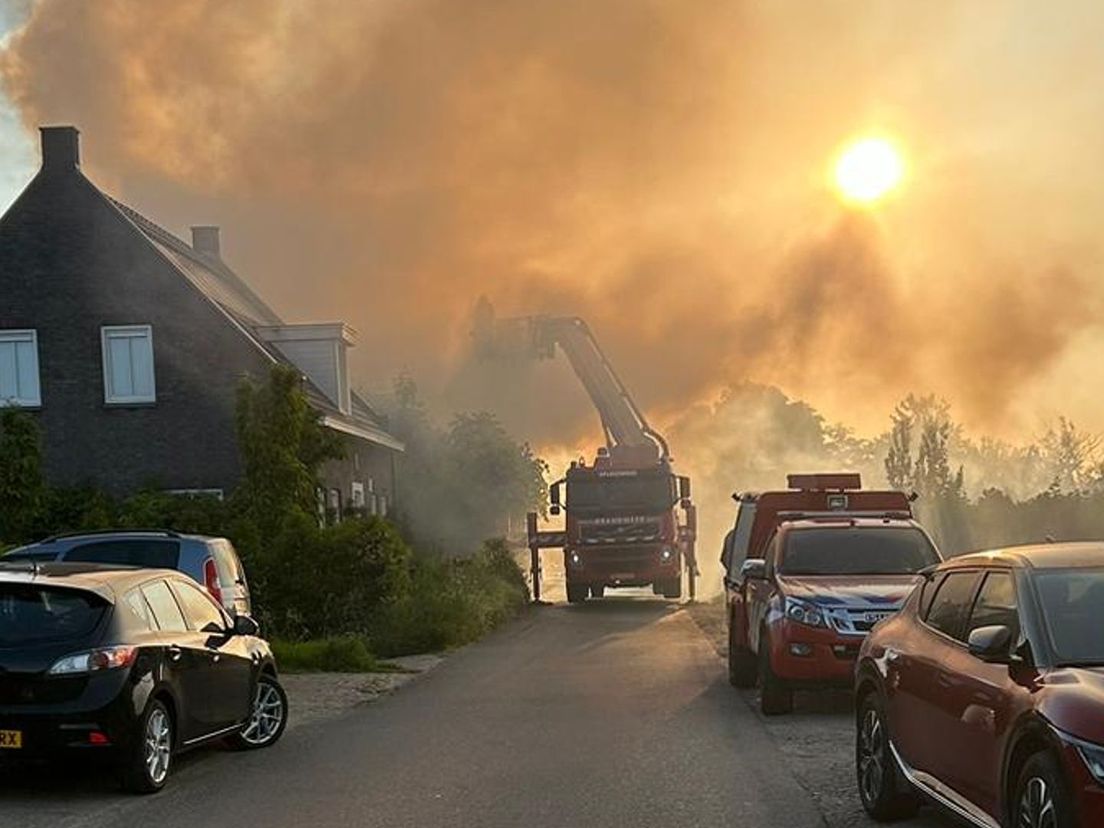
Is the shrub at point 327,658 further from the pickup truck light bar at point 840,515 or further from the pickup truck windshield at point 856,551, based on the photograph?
the pickup truck windshield at point 856,551

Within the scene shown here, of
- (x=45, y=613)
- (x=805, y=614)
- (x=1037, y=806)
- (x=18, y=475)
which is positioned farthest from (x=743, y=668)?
(x=18, y=475)

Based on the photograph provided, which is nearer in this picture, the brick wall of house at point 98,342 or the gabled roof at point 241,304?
the brick wall of house at point 98,342

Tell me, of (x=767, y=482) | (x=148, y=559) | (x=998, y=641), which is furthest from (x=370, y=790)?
(x=767, y=482)

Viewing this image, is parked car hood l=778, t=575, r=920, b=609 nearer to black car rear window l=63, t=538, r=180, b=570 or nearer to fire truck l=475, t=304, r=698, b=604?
black car rear window l=63, t=538, r=180, b=570

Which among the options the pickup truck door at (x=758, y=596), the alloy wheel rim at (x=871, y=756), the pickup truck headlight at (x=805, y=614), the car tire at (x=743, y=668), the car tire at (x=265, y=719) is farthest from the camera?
the car tire at (x=743, y=668)

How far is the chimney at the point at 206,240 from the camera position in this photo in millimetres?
39875

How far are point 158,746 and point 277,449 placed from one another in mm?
15013

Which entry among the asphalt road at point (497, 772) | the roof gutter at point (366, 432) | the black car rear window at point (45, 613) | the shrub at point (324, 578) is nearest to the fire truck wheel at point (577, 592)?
the roof gutter at point (366, 432)

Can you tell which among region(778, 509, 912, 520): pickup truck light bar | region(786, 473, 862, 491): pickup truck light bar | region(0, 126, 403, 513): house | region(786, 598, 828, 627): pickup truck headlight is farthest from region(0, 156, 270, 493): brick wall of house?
region(786, 598, 828, 627): pickup truck headlight

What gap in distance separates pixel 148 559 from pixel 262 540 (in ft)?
28.5

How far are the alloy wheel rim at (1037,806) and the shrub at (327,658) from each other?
549 inches

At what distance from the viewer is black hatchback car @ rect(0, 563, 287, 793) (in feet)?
32.2

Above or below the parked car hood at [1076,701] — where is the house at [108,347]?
above

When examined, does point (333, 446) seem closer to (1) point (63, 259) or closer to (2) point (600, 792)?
(1) point (63, 259)
